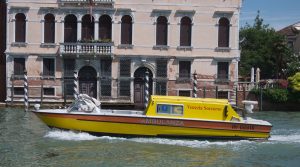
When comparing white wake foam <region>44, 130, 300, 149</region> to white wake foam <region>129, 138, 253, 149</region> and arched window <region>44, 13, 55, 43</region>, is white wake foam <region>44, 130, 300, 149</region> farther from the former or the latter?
arched window <region>44, 13, 55, 43</region>

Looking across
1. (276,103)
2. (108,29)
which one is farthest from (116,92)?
(276,103)

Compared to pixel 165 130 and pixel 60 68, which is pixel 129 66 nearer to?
pixel 60 68

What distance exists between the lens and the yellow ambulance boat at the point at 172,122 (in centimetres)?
1589

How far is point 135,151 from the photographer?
14234mm

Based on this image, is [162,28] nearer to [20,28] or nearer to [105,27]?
[105,27]

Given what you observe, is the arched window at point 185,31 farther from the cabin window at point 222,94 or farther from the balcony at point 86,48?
the balcony at point 86,48

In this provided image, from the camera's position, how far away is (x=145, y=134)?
1595cm

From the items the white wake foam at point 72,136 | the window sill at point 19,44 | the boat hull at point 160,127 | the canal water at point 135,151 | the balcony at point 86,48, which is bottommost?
the canal water at point 135,151

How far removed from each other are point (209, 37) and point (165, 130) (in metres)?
15.0

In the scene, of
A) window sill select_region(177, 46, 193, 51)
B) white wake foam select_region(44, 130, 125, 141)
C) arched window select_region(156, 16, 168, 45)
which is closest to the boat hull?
white wake foam select_region(44, 130, 125, 141)

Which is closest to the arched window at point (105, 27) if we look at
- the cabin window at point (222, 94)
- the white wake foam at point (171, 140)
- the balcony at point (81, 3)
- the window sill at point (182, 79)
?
the balcony at point (81, 3)

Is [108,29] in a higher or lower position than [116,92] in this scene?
higher

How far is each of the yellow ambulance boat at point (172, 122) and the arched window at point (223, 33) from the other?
14533 mm

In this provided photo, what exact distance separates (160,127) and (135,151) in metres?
1.86
